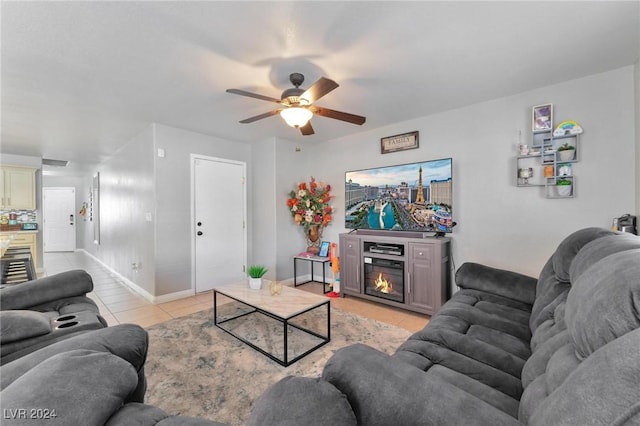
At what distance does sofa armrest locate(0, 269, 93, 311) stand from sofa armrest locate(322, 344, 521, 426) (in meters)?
2.13

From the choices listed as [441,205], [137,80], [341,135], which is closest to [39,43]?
[137,80]

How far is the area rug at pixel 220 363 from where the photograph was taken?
173 cm

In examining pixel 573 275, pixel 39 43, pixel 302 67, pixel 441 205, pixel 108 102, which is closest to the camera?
pixel 573 275

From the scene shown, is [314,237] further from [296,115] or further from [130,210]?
[130,210]

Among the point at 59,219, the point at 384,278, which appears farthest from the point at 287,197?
the point at 59,219

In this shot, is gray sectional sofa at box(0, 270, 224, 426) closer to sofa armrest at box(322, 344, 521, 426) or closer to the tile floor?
sofa armrest at box(322, 344, 521, 426)

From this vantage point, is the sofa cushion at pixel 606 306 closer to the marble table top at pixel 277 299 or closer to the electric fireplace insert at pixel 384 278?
the marble table top at pixel 277 299

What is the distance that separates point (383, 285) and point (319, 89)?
2.51 m

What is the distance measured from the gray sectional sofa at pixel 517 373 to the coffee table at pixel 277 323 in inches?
41.4

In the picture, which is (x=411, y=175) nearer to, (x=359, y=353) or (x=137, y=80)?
(x=359, y=353)

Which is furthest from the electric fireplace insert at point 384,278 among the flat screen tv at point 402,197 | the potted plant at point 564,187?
the potted plant at point 564,187

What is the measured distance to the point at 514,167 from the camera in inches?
111

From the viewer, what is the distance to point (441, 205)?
325 centimetres

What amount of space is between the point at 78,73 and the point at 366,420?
3.26 metres
